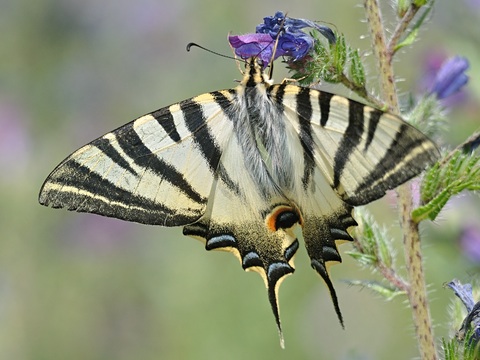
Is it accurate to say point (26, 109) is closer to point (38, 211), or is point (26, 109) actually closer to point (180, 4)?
point (38, 211)

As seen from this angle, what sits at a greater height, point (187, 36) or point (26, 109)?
point (187, 36)

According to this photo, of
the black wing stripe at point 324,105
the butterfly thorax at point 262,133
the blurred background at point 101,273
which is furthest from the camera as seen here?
the blurred background at point 101,273

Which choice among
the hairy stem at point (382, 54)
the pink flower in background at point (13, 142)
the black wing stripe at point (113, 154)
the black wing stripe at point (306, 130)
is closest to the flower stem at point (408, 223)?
the hairy stem at point (382, 54)

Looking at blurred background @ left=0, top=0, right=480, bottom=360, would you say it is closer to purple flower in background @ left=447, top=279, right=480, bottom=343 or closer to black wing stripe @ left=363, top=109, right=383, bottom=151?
purple flower in background @ left=447, top=279, right=480, bottom=343

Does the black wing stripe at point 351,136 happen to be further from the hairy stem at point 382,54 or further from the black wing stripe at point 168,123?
the black wing stripe at point 168,123

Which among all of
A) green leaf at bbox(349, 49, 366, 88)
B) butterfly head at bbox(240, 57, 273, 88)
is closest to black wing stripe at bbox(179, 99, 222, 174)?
butterfly head at bbox(240, 57, 273, 88)

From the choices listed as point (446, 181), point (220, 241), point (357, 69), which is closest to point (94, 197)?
point (220, 241)

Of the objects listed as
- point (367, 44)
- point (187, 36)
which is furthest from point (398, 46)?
point (187, 36)
